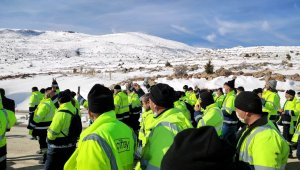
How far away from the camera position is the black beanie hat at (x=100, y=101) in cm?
370

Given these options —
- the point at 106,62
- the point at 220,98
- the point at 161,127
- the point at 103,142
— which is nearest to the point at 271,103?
the point at 220,98

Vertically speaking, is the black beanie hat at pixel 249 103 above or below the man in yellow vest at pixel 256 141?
above

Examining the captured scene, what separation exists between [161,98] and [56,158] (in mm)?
3743

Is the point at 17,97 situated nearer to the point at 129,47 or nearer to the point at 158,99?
the point at 158,99

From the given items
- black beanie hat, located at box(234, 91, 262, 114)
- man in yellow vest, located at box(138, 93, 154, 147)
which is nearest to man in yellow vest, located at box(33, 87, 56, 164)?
man in yellow vest, located at box(138, 93, 154, 147)

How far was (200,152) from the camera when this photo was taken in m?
1.62

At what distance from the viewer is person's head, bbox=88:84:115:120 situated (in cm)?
370

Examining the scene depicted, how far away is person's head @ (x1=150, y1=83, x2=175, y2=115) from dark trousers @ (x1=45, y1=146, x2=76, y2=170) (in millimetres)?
3519

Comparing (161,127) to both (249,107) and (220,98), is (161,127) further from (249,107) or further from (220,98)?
(220,98)

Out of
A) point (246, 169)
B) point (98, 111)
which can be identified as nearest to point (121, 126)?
point (98, 111)

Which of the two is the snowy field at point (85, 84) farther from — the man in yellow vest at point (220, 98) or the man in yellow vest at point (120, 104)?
the man in yellow vest at point (120, 104)

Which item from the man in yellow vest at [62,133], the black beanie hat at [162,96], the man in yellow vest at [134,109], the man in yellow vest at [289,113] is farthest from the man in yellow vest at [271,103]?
the black beanie hat at [162,96]

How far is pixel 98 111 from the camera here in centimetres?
369

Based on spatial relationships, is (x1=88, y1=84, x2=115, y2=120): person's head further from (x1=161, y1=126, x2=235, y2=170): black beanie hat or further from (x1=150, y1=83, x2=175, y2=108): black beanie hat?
(x1=161, y1=126, x2=235, y2=170): black beanie hat
